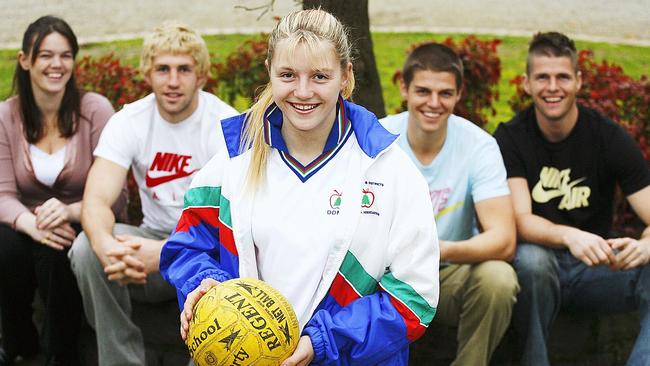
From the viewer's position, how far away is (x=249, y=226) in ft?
12.3

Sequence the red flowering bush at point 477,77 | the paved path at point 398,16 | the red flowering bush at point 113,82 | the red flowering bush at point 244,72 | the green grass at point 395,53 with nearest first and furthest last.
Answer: the red flowering bush at point 477,77 < the red flowering bush at point 113,82 < the red flowering bush at point 244,72 < the green grass at point 395,53 < the paved path at point 398,16

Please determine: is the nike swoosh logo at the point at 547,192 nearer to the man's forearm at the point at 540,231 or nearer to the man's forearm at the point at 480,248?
the man's forearm at the point at 540,231

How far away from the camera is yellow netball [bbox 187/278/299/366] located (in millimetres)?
3408

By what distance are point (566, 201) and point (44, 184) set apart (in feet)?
10.0

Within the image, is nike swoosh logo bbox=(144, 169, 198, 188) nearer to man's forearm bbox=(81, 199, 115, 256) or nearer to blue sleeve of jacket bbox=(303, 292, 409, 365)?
man's forearm bbox=(81, 199, 115, 256)

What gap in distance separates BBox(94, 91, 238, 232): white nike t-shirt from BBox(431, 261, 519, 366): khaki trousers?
1.59 m

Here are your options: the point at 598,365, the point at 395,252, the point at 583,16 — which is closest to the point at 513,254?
the point at 598,365

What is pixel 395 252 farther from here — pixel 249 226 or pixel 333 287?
pixel 249 226

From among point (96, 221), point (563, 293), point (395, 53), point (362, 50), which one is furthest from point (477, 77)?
point (395, 53)

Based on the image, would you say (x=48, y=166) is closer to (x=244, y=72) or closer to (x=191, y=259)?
(x=244, y=72)

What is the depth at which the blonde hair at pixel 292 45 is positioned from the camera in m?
3.61

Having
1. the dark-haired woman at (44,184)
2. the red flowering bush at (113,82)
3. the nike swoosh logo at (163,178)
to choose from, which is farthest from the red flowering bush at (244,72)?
the nike swoosh logo at (163,178)

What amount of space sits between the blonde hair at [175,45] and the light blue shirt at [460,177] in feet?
4.12

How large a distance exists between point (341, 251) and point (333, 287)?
0.53 feet
